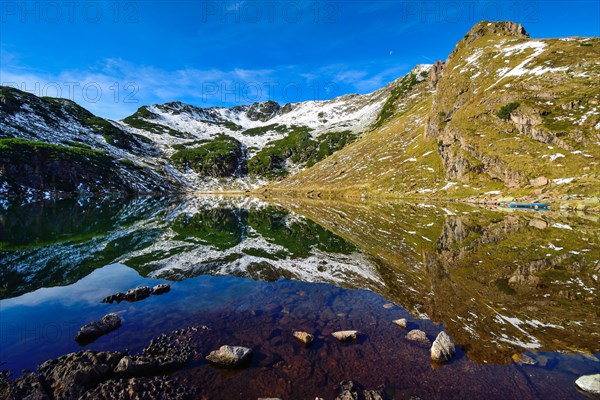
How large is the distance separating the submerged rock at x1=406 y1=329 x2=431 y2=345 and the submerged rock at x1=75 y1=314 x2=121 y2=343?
15.2 m

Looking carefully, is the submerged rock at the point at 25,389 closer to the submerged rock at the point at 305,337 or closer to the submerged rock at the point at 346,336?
the submerged rock at the point at 305,337

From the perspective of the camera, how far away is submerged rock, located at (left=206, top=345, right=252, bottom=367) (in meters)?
12.0

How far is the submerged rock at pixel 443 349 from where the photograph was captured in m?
12.2

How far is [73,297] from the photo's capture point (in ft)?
65.3

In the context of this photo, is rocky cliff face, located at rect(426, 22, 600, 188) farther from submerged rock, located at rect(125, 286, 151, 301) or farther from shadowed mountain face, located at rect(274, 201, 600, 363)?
submerged rock, located at rect(125, 286, 151, 301)

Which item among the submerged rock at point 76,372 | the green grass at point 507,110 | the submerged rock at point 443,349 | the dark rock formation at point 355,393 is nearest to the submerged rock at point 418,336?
the submerged rock at point 443,349

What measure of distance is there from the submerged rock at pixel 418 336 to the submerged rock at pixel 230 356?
307 inches

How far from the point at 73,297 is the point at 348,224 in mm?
42661

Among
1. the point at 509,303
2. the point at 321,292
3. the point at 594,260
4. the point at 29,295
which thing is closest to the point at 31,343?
the point at 29,295

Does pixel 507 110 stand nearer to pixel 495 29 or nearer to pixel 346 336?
pixel 495 29

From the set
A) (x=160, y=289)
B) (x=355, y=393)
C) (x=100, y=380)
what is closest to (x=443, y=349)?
(x=355, y=393)

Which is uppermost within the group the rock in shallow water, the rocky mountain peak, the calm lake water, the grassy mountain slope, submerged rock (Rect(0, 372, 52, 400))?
the rocky mountain peak

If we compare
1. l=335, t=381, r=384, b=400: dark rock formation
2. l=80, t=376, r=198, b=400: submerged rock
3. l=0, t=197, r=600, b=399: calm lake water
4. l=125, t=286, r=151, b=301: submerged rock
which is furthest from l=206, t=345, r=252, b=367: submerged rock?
l=125, t=286, r=151, b=301: submerged rock

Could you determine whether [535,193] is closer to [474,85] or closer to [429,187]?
[429,187]
